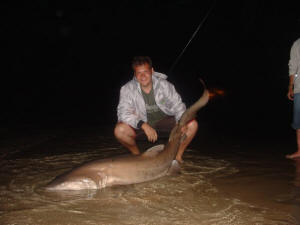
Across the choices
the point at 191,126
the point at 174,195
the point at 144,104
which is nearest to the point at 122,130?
the point at 144,104

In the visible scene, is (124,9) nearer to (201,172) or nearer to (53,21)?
(53,21)

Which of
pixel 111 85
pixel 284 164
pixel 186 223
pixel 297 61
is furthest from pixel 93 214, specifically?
pixel 111 85

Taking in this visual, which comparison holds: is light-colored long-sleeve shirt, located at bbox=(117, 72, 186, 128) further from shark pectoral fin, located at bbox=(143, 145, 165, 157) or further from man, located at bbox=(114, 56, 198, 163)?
shark pectoral fin, located at bbox=(143, 145, 165, 157)

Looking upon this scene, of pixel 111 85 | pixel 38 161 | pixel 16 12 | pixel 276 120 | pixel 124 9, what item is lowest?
pixel 38 161

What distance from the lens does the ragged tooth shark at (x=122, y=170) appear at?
3189 mm

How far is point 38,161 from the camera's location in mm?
4668

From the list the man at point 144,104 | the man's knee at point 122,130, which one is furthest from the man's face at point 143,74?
the man's knee at point 122,130

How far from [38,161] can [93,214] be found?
234 cm

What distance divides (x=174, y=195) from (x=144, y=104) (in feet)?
5.42

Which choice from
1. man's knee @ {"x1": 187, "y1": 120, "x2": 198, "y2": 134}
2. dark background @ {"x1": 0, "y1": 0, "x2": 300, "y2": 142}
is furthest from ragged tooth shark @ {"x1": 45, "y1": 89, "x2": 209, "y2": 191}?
dark background @ {"x1": 0, "y1": 0, "x2": 300, "y2": 142}

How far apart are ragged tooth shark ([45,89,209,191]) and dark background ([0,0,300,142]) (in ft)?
66.8

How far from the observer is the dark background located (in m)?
27.2

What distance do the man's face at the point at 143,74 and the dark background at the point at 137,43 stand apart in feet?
65.5

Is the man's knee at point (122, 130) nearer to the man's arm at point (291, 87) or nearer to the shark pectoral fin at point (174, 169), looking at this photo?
the shark pectoral fin at point (174, 169)
